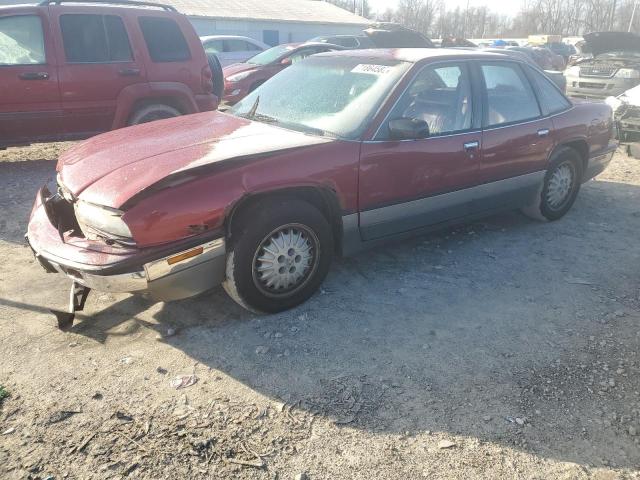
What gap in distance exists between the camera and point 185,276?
303cm

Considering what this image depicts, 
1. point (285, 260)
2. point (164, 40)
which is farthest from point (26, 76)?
point (285, 260)

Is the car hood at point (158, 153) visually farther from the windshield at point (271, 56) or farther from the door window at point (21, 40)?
the windshield at point (271, 56)

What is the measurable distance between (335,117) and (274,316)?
149 cm

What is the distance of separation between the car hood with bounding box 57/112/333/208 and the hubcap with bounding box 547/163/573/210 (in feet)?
9.25

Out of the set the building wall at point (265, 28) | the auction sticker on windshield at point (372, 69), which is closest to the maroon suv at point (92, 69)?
the auction sticker on windshield at point (372, 69)

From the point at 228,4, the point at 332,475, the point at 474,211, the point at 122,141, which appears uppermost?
the point at 228,4

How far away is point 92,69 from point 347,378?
5.40 m

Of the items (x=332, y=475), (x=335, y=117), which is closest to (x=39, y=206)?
(x=335, y=117)

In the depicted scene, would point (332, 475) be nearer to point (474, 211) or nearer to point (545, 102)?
point (474, 211)

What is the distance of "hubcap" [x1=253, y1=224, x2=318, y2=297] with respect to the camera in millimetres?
3338

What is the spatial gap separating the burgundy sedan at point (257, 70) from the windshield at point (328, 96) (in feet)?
22.0

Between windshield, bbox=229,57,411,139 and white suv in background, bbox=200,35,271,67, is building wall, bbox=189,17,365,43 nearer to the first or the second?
white suv in background, bbox=200,35,271,67

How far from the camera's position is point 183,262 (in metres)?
2.99

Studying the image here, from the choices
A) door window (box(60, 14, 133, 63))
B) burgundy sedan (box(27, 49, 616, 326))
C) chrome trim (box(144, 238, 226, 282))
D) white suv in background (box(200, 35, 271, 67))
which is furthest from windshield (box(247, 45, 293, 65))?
chrome trim (box(144, 238, 226, 282))
